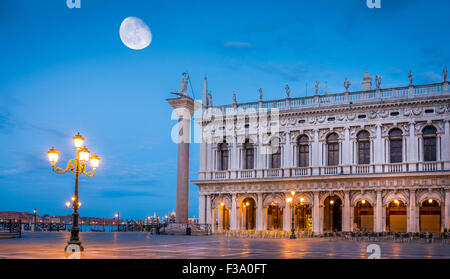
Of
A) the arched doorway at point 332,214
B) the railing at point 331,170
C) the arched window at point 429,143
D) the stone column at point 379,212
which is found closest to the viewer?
the arched window at point 429,143

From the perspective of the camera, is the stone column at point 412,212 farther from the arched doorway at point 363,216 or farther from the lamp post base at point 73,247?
the lamp post base at point 73,247

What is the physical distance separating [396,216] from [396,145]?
5094 mm

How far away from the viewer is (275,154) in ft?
144

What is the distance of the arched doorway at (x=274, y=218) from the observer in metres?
43.8

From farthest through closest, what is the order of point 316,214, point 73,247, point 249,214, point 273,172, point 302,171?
point 249,214, point 273,172, point 302,171, point 316,214, point 73,247

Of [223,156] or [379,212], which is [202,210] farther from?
[379,212]

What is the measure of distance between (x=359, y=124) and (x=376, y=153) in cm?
247

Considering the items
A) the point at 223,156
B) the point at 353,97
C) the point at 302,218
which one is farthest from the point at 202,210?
the point at 353,97

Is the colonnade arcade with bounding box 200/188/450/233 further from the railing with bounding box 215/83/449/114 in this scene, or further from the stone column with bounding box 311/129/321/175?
the railing with bounding box 215/83/449/114

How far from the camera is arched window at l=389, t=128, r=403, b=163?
127 feet

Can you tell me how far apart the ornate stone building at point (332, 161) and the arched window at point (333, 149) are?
8 cm

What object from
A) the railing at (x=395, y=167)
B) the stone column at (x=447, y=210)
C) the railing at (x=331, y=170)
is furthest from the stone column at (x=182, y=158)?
the stone column at (x=447, y=210)

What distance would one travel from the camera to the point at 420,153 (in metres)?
37.8
